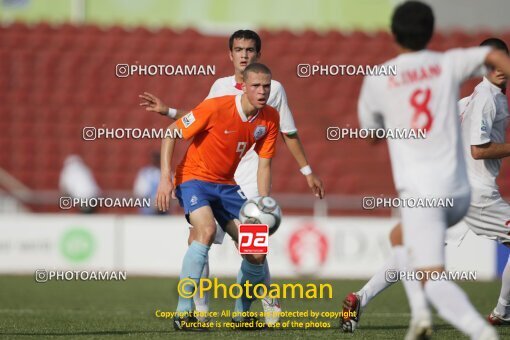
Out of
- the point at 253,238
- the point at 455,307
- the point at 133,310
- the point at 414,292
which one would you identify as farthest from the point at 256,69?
the point at 133,310

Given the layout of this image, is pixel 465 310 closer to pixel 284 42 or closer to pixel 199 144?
pixel 199 144

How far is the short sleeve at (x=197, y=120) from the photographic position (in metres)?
7.90

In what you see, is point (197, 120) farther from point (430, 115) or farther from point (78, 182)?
point (78, 182)

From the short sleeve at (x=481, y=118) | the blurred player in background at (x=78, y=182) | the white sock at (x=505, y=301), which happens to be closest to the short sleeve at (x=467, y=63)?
the short sleeve at (x=481, y=118)

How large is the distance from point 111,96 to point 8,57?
2.56 meters

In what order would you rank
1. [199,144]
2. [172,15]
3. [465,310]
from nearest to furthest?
[465,310], [199,144], [172,15]

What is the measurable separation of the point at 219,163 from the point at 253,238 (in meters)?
0.73

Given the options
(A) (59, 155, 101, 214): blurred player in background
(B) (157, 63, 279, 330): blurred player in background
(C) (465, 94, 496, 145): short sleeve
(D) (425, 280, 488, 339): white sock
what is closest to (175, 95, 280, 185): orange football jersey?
(B) (157, 63, 279, 330): blurred player in background

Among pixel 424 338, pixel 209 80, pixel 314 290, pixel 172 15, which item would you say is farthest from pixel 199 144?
pixel 172 15

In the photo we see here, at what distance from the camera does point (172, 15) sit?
24.2 m

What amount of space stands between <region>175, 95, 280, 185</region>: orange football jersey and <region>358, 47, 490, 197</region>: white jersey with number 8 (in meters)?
2.48

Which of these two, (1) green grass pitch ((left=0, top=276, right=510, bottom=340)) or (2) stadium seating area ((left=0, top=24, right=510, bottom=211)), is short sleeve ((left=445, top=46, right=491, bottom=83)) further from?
(2) stadium seating area ((left=0, top=24, right=510, bottom=211))

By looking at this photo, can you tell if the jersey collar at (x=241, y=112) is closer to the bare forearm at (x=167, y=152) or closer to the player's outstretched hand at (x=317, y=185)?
the bare forearm at (x=167, y=152)

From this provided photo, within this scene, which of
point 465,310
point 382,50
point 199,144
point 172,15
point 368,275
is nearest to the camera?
point 465,310
